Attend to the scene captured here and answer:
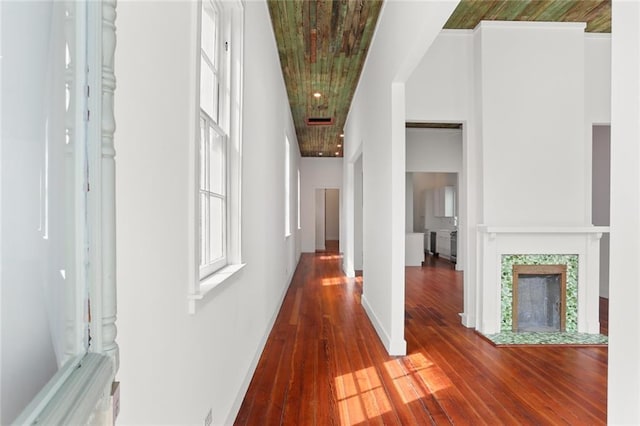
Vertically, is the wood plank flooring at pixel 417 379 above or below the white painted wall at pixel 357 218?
below

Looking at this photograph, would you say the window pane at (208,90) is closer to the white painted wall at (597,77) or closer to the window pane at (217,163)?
the window pane at (217,163)

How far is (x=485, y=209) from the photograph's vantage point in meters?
3.70

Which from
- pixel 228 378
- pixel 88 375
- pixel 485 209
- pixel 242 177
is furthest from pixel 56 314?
pixel 485 209

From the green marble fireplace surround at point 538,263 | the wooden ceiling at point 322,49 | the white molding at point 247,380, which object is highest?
the wooden ceiling at point 322,49

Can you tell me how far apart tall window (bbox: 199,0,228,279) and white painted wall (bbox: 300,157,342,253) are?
8.75m

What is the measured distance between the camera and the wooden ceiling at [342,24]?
3.35 meters

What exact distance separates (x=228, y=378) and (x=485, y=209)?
309 centimetres

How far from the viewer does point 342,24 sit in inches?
143

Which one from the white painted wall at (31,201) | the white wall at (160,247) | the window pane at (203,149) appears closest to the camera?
the white painted wall at (31,201)

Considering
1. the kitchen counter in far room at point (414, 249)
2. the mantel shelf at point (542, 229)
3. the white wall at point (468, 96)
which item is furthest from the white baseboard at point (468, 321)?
the kitchen counter in far room at point (414, 249)

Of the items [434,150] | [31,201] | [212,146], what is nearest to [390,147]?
[212,146]

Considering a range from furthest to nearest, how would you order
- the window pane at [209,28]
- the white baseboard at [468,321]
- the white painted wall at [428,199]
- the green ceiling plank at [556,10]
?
the white painted wall at [428,199] → the white baseboard at [468,321] → the green ceiling plank at [556,10] → the window pane at [209,28]

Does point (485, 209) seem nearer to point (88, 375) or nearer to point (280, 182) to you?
point (280, 182)

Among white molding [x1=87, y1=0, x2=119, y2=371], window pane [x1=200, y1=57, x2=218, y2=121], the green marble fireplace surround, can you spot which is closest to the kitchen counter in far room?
the green marble fireplace surround
